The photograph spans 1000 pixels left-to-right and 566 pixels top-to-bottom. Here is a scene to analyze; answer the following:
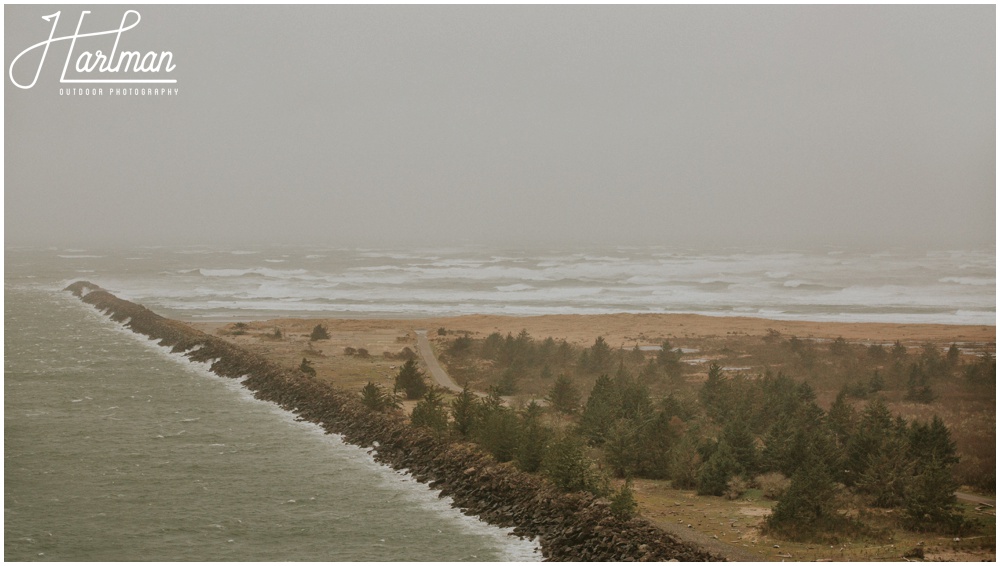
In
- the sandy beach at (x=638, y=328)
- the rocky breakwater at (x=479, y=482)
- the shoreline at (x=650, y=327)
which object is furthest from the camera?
the shoreline at (x=650, y=327)

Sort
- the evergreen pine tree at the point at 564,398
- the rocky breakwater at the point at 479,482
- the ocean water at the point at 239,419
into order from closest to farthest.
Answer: the rocky breakwater at the point at 479,482
the ocean water at the point at 239,419
the evergreen pine tree at the point at 564,398

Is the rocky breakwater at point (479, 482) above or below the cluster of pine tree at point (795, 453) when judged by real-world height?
below

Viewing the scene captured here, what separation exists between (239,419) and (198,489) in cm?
558

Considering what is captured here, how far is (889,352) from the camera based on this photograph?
3094cm

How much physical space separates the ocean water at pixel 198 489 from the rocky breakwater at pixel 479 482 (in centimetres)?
41

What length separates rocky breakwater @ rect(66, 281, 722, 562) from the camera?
Answer: 12125mm

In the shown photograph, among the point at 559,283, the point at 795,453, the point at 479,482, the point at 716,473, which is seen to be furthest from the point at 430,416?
the point at 559,283

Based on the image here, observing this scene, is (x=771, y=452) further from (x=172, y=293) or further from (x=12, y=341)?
(x=172, y=293)

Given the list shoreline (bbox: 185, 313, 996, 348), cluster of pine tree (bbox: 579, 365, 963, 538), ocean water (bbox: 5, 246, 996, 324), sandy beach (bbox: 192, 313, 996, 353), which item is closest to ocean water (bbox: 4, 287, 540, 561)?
cluster of pine tree (bbox: 579, 365, 963, 538)

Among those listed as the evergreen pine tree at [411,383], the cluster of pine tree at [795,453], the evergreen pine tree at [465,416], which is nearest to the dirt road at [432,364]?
the evergreen pine tree at [411,383]

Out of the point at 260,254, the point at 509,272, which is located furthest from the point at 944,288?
the point at 260,254

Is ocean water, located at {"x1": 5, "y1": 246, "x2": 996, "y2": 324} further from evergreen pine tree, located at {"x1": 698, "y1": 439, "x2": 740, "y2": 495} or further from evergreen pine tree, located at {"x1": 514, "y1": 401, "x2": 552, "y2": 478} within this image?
evergreen pine tree, located at {"x1": 698, "y1": 439, "x2": 740, "y2": 495}

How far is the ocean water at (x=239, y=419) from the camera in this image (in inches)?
523

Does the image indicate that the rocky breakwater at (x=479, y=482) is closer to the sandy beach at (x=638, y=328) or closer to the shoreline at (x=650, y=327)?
the sandy beach at (x=638, y=328)
